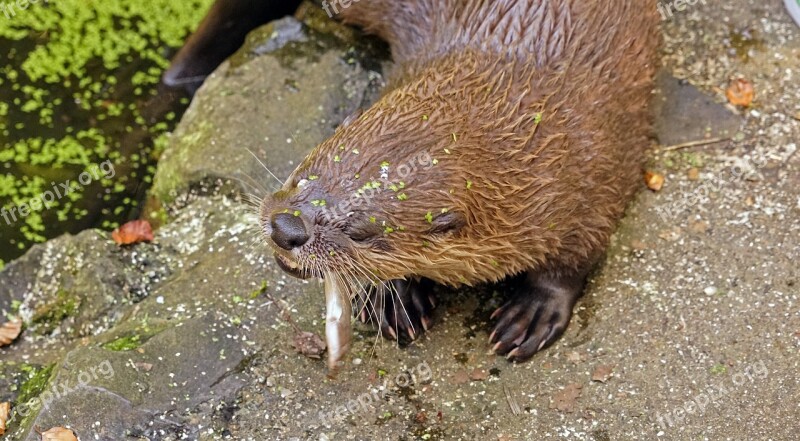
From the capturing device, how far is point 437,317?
10.0ft

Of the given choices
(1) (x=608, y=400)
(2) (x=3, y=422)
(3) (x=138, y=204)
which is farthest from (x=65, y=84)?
(1) (x=608, y=400)

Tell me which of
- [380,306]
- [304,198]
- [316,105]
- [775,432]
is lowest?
[775,432]

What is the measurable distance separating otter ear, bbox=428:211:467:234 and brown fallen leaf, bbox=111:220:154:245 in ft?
4.45

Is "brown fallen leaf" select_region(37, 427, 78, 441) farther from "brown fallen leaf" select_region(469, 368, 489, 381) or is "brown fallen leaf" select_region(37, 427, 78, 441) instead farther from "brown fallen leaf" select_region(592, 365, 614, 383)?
"brown fallen leaf" select_region(592, 365, 614, 383)

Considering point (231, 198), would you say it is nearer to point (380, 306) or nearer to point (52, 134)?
point (380, 306)

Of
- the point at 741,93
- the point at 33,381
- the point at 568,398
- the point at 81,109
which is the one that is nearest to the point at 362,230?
the point at 568,398

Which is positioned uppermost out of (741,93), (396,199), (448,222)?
(396,199)

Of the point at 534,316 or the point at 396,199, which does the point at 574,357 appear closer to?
the point at 534,316

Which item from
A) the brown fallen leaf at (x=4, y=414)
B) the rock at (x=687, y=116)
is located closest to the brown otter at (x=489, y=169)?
the rock at (x=687, y=116)

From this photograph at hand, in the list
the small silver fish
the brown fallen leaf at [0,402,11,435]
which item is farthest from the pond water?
the small silver fish

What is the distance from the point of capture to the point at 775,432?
103 inches

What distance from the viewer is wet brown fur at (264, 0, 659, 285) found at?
96.3 inches

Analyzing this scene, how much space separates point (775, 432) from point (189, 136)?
2.36 meters

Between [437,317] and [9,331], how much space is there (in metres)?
1.46
